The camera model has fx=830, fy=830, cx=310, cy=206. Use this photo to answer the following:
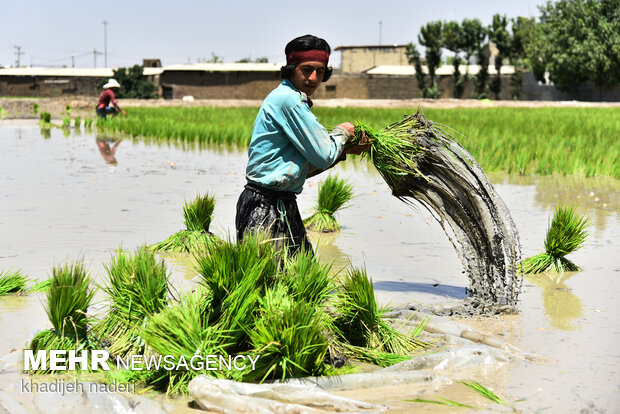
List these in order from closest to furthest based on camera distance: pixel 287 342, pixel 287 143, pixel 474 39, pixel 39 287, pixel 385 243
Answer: pixel 287 342
pixel 287 143
pixel 39 287
pixel 385 243
pixel 474 39

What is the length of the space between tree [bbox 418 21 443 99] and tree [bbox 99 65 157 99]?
15905 millimetres

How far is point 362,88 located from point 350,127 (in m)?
44.4

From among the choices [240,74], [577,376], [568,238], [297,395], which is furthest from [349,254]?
[240,74]

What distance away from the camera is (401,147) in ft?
13.9

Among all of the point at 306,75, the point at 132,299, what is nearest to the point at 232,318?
the point at 132,299

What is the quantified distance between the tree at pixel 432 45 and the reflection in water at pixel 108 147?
31091 millimetres

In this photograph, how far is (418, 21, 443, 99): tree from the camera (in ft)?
159

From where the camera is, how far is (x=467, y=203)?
4.59 metres

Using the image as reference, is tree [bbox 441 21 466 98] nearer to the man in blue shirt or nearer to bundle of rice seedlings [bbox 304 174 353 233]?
bundle of rice seedlings [bbox 304 174 353 233]

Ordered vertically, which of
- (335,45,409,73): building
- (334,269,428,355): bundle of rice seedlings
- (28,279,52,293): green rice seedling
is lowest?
(28,279,52,293): green rice seedling

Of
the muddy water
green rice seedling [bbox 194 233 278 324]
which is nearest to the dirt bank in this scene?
the muddy water

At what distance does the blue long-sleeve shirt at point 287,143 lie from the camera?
349cm

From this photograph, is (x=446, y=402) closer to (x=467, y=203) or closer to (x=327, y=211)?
(x=467, y=203)

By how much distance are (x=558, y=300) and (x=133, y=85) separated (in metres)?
44.0
